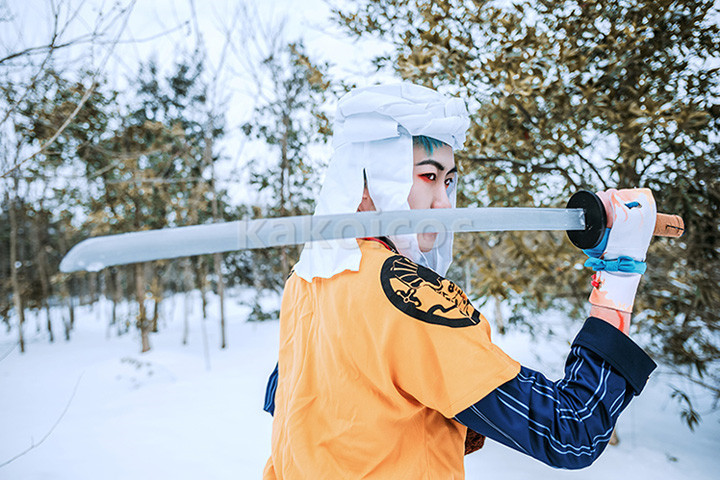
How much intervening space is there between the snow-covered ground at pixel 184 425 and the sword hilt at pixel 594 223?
2.52m

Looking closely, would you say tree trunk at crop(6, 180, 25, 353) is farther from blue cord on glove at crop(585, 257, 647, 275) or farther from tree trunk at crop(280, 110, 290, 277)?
blue cord on glove at crop(585, 257, 647, 275)

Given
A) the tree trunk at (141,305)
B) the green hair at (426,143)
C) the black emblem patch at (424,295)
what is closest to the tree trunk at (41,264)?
the tree trunk at (141,305)

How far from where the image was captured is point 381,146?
3.37 ft

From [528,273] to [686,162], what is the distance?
129 centimetres

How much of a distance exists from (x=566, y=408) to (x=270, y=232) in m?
0.64

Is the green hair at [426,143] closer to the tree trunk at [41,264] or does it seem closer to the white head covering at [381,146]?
the white head covering at [381,146]

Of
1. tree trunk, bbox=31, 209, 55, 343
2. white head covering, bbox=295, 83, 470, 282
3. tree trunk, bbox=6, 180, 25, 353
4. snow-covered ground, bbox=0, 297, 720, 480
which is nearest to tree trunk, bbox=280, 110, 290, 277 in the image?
snow-covered ground, bbox=0, 297, 720, 480

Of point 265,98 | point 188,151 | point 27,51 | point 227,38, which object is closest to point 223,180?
point 188,151

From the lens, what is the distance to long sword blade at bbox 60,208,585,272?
62 centimetres

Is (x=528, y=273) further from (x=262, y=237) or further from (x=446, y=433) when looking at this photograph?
(x=262, y=237)

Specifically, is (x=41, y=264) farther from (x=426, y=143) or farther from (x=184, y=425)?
(x=426, y=143)

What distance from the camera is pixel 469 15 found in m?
2.53

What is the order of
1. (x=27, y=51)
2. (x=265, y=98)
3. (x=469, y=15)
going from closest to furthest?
(x=27, y=51) → (x=469, y=15) → (x=265, y=98)

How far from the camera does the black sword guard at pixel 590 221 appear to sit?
975 millimetres
